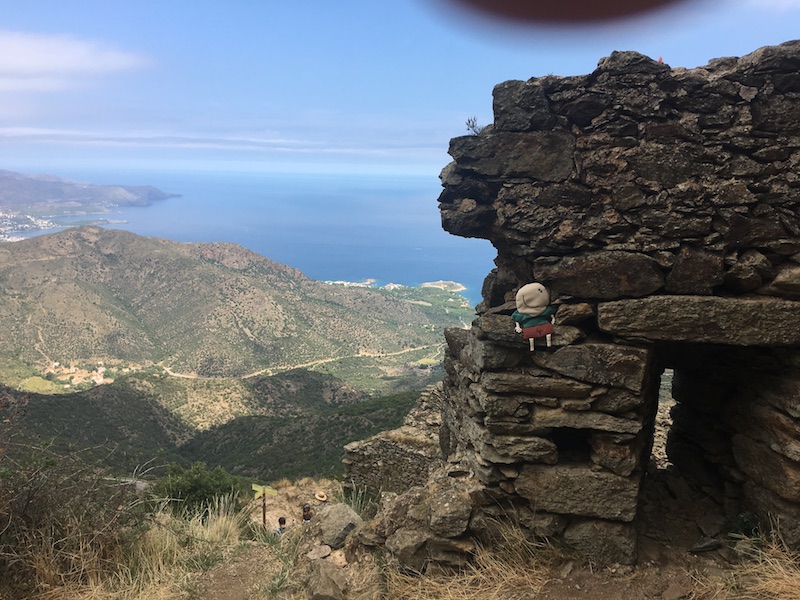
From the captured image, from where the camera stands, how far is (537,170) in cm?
423

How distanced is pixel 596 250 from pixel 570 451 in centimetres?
181

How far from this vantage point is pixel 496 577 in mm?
4199

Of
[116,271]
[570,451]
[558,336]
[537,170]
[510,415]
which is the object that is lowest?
[116,271]

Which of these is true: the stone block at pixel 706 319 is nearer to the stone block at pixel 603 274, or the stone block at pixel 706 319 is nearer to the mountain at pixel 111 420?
the stone block at pixel 603 274

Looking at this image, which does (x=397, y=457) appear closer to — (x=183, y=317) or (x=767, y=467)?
(x=767, y=467)

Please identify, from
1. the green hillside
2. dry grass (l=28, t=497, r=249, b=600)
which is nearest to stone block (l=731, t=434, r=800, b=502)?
dry grass (l=28, t=497, r=249, b=600)

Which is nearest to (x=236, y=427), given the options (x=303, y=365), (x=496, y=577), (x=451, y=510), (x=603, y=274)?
(x=451, y=510)

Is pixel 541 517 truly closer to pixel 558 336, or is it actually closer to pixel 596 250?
pixel 558 336

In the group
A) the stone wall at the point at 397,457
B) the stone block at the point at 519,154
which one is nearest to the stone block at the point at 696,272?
the stone block at the point at 519,154

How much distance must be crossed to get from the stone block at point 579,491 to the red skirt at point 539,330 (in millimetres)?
1144

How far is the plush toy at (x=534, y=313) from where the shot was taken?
4246 mm

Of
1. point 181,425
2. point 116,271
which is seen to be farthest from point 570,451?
point 116,271

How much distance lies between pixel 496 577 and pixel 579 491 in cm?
97

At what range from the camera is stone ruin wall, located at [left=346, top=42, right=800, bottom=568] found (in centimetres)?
378
